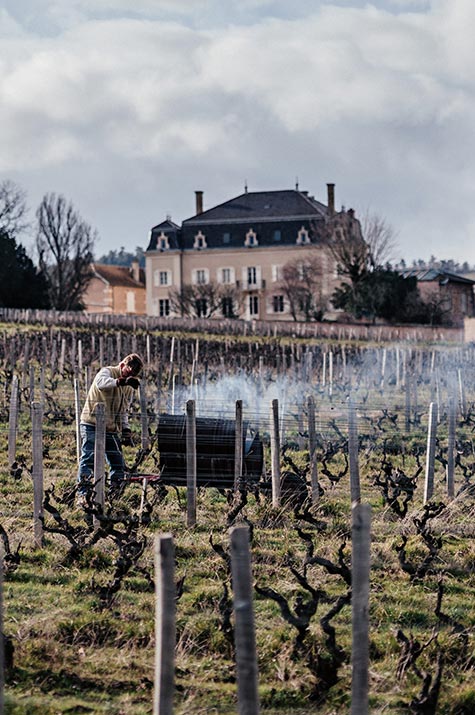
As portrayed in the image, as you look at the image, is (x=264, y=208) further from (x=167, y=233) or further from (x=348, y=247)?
(x=348, y=247)

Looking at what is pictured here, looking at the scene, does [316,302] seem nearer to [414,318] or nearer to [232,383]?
[414,318]

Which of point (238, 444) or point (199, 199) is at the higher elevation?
point (199, 199)

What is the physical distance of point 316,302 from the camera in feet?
226

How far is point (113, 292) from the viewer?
89.2m

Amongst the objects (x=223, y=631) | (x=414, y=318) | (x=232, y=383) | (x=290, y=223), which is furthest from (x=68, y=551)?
(x=290, y=223)

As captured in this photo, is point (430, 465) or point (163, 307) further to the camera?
point (163, 307)

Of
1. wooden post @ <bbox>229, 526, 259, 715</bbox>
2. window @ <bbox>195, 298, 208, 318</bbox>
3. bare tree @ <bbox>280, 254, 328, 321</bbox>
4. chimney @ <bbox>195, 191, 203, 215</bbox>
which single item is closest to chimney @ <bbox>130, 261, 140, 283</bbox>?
chimney @ <bbox>195, 191, 203, 215</bbox>

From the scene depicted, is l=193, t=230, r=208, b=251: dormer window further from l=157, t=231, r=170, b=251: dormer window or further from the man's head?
the man's head

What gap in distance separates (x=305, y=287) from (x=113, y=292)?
25.3 metres

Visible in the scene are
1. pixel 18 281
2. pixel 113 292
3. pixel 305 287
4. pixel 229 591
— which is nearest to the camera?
pixel 229 591

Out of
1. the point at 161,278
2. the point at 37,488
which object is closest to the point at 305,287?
the point at 161,278

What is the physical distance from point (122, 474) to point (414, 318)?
51.3m

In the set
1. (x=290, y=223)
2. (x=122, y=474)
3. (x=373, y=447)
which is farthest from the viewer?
(x=290, y=223)

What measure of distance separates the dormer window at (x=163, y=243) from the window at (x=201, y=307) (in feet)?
34.6
